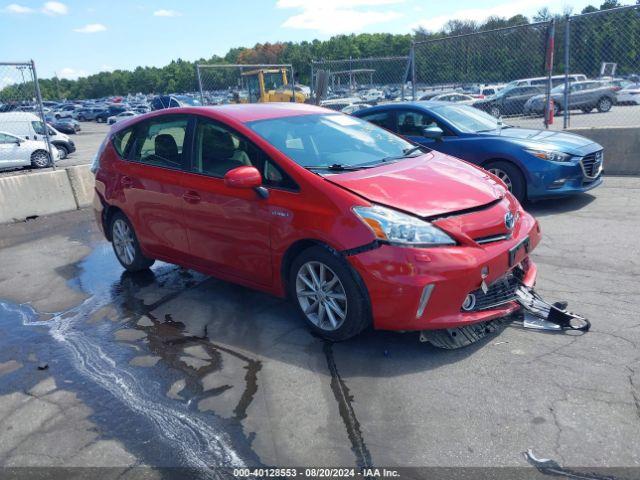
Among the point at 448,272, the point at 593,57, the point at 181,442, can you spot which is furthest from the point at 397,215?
the point at 593,57

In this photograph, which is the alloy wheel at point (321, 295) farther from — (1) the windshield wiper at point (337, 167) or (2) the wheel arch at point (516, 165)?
(2) the wheel arch at point (516, 165)

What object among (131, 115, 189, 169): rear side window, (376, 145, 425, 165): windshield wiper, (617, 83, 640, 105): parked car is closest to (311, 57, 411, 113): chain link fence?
(376, 145, 425, 165): windshield wiper

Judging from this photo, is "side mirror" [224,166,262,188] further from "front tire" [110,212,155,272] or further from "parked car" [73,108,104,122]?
"parked car" [73,108,104,122]

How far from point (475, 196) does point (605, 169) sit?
689 centimetres

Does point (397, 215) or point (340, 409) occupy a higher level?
point (397, 215)

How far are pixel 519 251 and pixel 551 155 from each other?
3.84 meters

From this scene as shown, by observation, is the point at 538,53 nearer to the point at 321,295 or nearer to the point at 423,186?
the point at 423,186

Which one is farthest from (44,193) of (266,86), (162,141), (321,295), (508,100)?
(508,100)

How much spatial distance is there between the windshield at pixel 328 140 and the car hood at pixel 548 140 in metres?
3.03

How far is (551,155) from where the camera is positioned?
24.0 feet

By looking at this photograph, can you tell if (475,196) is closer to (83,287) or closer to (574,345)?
(574,345)

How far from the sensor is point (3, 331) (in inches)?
194

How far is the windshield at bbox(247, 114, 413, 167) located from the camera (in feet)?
14.5

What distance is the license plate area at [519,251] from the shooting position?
393 cm
